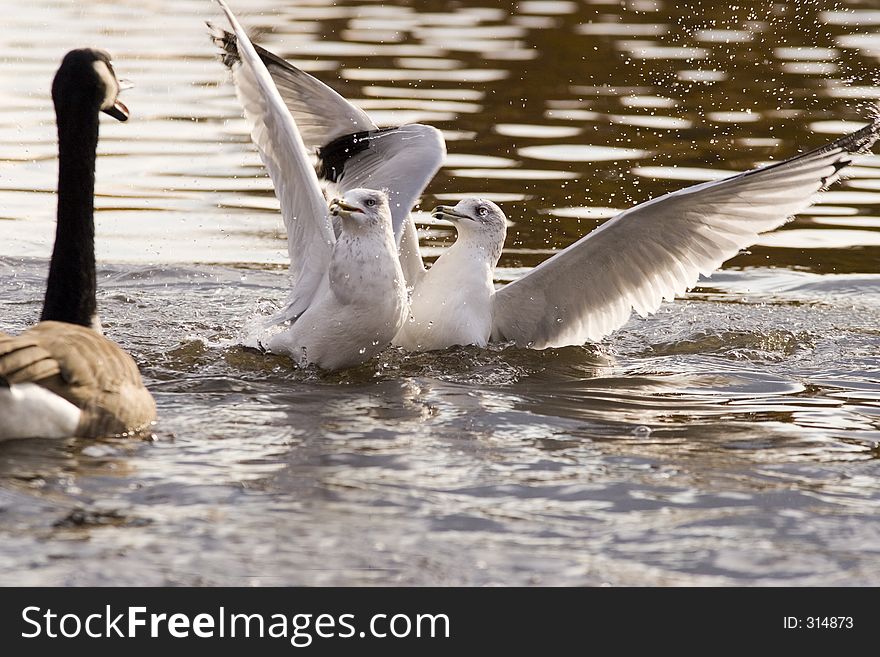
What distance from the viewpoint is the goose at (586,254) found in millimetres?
8531

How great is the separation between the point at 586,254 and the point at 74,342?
3.49m

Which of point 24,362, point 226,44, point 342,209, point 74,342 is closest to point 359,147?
point 226,44

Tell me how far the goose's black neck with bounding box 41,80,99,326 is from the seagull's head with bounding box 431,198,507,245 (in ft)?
8.80

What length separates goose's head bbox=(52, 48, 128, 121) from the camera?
7.29m

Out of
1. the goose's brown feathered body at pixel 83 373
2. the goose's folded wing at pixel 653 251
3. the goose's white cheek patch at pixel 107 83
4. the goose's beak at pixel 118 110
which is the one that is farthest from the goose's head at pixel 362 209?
the goose's brown feathered body at pixel 83 373

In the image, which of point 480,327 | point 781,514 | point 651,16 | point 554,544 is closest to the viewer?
point 554,544

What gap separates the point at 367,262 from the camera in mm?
8148

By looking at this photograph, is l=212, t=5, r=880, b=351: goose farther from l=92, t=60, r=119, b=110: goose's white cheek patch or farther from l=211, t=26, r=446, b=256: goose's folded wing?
l=92, t=60, r=119, b=110: goose's white cheek patch

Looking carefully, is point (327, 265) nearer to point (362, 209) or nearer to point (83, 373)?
point (362, 209)

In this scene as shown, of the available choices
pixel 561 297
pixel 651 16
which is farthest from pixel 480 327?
pixel 651 16

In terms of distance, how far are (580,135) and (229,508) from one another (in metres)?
10.1

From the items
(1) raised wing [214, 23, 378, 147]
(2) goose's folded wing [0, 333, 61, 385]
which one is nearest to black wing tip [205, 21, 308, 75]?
(1) raised wing [214, 23, 378, 147]

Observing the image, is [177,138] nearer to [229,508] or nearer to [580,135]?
[580,135]

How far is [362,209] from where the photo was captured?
811cm
